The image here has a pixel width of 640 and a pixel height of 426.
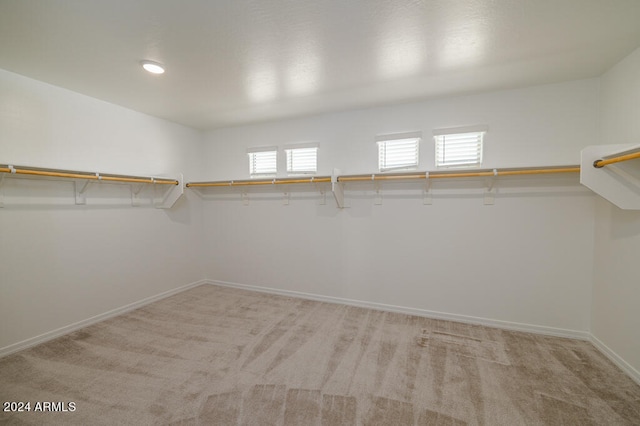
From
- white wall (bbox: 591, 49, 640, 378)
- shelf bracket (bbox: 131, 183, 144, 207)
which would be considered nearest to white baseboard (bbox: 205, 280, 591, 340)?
white wall (bbox: 591, 49, 640, 378)

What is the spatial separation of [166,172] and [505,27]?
3.94m

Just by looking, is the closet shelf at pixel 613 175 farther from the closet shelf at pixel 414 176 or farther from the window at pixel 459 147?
the window at pixel 459 147

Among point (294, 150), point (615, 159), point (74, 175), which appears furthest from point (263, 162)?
point (615, 159)

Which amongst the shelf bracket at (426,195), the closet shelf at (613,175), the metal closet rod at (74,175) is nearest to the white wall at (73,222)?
the metal closet rod at (74,175)

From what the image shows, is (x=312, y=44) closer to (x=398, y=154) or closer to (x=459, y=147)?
(x=398, y=154)

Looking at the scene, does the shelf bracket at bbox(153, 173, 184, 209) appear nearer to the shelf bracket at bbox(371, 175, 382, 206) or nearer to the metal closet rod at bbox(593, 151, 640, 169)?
the shelf bracket at bbox(371, 175, 382, 206)

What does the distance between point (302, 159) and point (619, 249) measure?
3.14 metres

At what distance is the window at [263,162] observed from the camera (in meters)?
3.63

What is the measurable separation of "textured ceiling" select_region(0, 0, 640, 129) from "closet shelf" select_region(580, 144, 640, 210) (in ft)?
2.54

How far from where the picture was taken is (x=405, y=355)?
2.17 meters

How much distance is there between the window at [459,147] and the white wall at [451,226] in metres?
0.09

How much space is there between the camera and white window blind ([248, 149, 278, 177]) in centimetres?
363

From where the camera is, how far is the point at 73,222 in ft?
8.60

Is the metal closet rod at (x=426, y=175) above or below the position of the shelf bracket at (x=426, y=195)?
above
